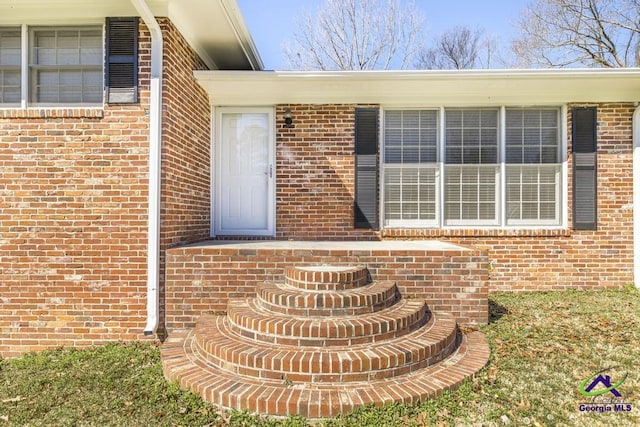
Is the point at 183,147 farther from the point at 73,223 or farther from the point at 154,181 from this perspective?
the point at 73,223

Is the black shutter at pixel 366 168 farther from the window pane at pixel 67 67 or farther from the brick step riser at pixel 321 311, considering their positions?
the window pane at pixel 67 67

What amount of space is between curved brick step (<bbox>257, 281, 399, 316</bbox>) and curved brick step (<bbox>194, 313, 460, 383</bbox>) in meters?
0.34

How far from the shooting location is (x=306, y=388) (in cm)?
253

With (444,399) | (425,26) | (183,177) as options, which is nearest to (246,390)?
(444,399)

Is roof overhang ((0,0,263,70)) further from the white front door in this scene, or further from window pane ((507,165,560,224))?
window pane ((507,165,560,224))

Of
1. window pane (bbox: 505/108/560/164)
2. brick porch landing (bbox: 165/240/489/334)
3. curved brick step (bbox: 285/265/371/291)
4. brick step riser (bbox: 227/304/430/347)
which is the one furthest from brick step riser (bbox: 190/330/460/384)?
window pane (bbox: 505/108/560/164)

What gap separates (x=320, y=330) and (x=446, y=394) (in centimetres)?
102

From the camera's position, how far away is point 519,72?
4.61 metres

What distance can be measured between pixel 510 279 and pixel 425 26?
41.5ft

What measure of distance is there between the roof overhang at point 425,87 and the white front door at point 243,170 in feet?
0.87

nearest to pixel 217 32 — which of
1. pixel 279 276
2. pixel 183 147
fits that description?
pixel 183 147

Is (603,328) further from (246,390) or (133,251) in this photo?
(133,251)

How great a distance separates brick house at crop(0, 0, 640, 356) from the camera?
373 centimetres

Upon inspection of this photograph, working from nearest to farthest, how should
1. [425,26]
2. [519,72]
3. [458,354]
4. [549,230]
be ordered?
[458,354] < [519,72] < [549,230] < [425,26]
